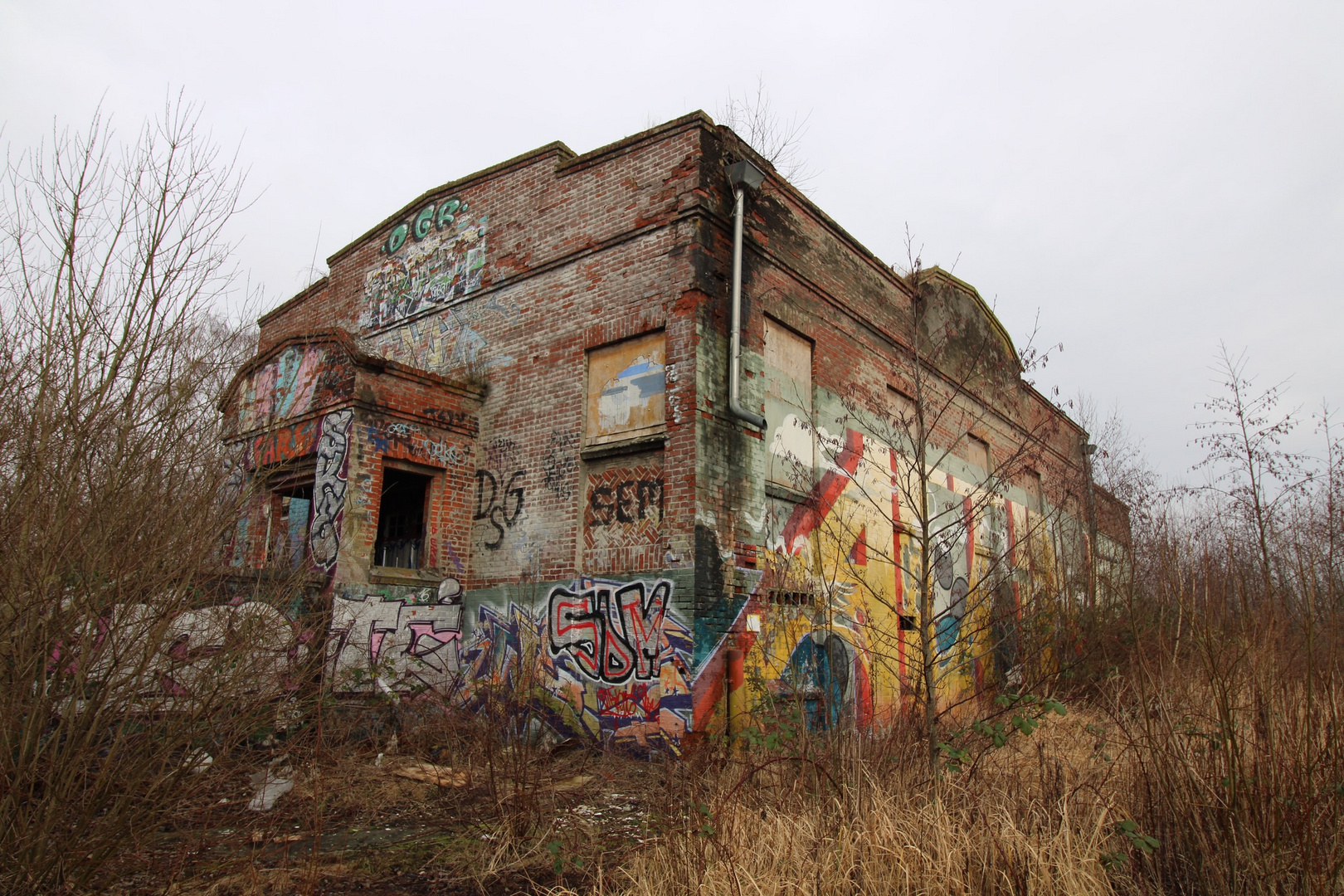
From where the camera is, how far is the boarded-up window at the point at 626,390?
29.7 feet

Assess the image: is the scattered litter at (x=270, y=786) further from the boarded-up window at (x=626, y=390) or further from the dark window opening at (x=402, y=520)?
the boarded-up window at (x=626, y=390)

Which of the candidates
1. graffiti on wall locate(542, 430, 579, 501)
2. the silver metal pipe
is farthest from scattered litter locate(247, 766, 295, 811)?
the silver metal pipe

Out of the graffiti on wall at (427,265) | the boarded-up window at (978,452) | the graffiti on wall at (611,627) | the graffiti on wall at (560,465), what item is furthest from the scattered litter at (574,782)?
the boarded-up window at (978,452)

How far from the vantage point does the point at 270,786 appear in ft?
21.6

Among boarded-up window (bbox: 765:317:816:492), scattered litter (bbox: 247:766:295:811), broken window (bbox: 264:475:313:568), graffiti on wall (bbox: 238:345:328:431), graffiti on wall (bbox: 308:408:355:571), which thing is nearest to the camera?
scattered litter (bbox: 247:766:295:811)

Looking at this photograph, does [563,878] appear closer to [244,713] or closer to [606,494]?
[244,713]

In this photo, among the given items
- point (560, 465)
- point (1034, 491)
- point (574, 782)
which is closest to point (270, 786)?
point (574, 782)

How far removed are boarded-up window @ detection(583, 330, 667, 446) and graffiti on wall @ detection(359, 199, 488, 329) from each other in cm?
274

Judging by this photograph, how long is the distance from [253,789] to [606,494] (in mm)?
4369

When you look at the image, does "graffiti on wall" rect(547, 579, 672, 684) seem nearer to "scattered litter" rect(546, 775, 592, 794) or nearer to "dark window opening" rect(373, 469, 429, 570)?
"scattered litter" rect(546, 775, 592, 794)

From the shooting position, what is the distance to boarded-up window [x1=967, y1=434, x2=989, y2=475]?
14.8 metres

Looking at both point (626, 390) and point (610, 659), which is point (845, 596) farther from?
point (626, 390)

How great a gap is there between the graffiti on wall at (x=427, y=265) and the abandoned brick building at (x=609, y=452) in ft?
0.20

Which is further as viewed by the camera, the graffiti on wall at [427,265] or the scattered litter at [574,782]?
the graffiti on wall at [427,265]
